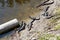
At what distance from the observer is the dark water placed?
10023 millimetres

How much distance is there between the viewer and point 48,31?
25.9ft

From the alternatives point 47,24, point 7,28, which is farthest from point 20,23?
point 47,24

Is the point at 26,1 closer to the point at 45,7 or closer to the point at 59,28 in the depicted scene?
the point at 45,7

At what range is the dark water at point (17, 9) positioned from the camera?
10.0m

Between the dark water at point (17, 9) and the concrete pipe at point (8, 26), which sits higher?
the dark water at point (17, 9)

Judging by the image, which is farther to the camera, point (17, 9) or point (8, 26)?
point (17, 9)

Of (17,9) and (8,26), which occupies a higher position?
(17,9)

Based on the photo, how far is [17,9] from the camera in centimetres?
1080

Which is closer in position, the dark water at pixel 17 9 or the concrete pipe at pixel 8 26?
the concrete pipe at pixel 8 26

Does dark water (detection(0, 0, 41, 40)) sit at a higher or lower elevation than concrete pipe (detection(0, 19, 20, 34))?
higher

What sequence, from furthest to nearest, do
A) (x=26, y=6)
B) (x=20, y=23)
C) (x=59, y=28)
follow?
1. (x=26, y=6)
2. (x=20, y=23)
3. (x=59, y=28)

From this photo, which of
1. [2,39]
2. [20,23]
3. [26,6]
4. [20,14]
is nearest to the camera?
[2,39]

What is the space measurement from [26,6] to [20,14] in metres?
0.95

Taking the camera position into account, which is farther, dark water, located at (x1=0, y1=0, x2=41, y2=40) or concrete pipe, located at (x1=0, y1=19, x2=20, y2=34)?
dark water, located at (x1=0, y1=0, x2=41, y2=40)
